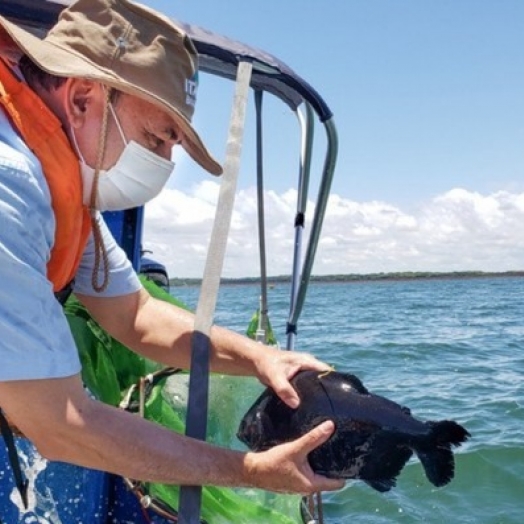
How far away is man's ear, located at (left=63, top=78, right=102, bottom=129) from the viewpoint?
78.7 inches

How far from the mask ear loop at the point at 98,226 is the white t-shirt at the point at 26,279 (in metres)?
0.24

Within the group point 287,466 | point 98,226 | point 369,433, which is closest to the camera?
point 287,466

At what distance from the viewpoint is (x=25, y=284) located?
175 centimetres

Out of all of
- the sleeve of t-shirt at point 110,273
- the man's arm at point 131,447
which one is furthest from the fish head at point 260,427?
the sleeve of t-shirt at point 110,273

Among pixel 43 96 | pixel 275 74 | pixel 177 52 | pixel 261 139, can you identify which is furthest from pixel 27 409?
pixel 261 139

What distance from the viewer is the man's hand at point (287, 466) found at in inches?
83.1

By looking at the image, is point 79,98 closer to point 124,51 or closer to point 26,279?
point 124,51

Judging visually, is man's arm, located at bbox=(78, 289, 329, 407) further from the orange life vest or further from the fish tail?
the orange life vest

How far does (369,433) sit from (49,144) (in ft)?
4.43

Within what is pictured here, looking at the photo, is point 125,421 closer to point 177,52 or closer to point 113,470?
point 113,470

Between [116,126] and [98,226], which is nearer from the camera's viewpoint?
[116,126]

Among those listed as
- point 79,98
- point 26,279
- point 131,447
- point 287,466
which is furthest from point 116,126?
point 287,466

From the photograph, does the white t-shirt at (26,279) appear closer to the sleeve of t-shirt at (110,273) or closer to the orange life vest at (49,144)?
the orange life vest at (49,144)

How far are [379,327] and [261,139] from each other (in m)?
16.1
